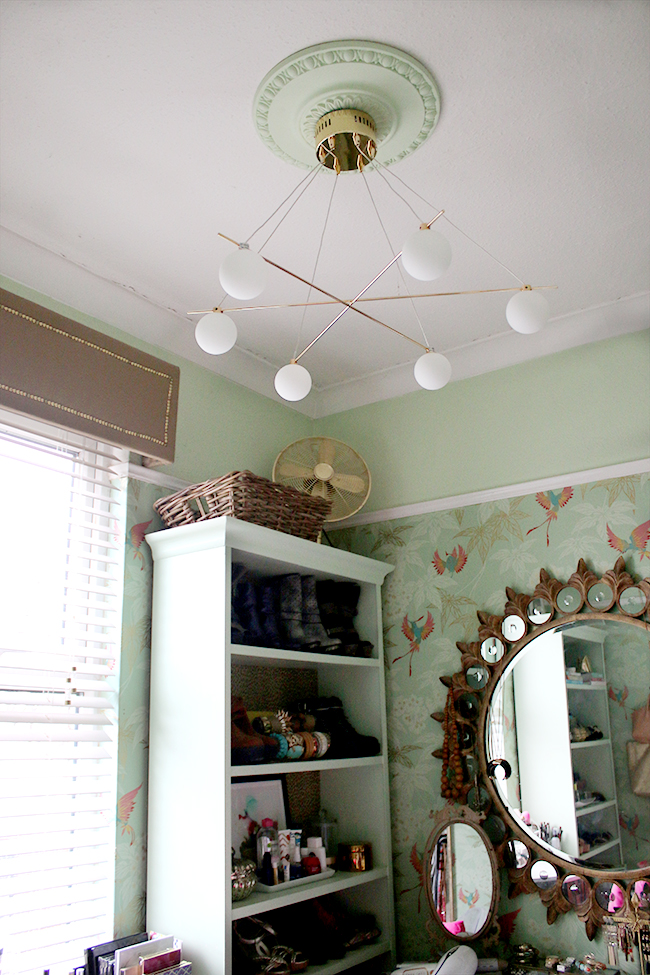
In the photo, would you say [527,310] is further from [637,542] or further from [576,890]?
[576,890]

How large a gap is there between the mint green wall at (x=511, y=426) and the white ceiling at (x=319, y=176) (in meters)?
0.10

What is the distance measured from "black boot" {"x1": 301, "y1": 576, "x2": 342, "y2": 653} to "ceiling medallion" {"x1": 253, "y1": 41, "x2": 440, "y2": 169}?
1.51 m

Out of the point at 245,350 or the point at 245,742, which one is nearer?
the point at 245,742

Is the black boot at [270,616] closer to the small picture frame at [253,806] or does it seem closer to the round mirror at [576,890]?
the small picture frame at [253,806]

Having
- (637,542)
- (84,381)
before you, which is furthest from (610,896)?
(84,381)

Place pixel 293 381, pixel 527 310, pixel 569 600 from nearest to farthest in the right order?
pixel 527 310
pixel 293 381
pixel 569 600

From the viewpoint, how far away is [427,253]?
159cm

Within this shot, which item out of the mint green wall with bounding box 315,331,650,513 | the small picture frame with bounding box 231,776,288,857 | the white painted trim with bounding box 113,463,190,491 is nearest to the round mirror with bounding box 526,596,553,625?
the mint green wall with bounding box 315,331,650,513

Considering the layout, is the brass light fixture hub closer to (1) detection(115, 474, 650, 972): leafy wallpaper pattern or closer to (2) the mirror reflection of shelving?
(1) detection(115, 474, 650, 972): leafy wallpaper pattern

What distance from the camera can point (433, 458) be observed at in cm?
334

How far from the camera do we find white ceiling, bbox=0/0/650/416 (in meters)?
1.77

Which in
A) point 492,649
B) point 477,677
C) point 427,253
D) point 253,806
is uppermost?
point 427,253

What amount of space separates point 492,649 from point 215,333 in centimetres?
172

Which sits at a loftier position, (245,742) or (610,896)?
(245,742)
